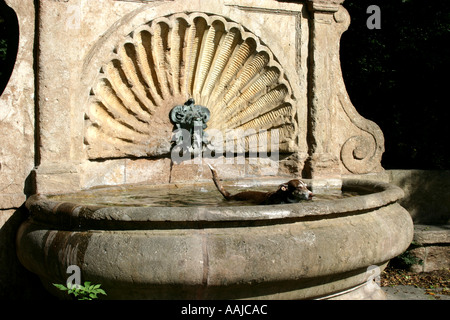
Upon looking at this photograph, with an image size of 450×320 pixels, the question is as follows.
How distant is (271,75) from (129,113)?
51.6 inches

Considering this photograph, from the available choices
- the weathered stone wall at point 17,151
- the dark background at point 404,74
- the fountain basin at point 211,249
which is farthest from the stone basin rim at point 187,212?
the dark background at point 404,74

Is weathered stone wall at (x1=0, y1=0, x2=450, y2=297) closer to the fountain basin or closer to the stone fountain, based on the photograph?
the stone fountain

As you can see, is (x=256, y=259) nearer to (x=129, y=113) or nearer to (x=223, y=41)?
(x=129, y=113)

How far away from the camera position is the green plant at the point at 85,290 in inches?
97.7

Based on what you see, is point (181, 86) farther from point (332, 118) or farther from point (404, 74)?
point (404, 74)

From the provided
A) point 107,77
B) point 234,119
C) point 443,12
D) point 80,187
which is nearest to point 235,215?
point 80,187

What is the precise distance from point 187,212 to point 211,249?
0.69 ft

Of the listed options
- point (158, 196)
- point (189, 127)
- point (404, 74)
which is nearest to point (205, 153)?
point (189, 127)

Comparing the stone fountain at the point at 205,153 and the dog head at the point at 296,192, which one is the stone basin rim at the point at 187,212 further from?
the dog head at the point at 296,192

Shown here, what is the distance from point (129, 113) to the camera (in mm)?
4281

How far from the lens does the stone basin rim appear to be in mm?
2488

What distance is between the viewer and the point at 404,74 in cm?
675

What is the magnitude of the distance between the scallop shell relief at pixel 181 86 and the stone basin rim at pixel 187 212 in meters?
1.12
